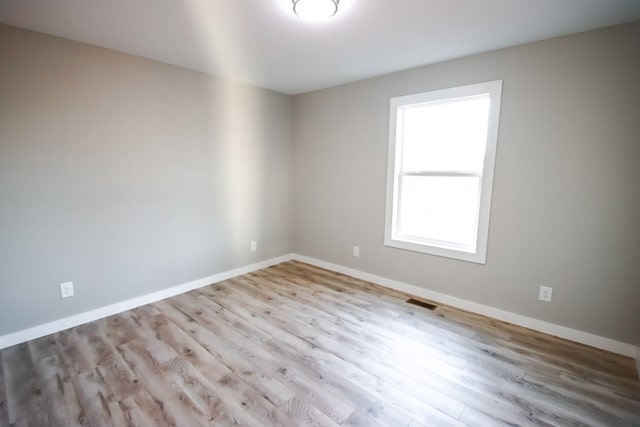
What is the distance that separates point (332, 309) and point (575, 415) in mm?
1792

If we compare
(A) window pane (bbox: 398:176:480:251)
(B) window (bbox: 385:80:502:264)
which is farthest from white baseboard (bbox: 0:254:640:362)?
(A) window pane (bbox: 398:176:480:251)

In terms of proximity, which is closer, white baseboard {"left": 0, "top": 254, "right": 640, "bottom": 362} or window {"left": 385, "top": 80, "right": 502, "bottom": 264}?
white baseboard {"left": 0, "top": 254, "right": 640, "bottom": 362}

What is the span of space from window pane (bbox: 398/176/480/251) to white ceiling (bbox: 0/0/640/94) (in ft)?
3.82

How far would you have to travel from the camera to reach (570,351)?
85.7 inches

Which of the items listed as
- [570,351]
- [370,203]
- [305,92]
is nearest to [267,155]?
[305,92]

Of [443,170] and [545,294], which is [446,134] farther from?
[545,294]

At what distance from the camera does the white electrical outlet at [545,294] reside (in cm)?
238

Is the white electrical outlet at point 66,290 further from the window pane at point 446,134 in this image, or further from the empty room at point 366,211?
the window pane at point 446,134

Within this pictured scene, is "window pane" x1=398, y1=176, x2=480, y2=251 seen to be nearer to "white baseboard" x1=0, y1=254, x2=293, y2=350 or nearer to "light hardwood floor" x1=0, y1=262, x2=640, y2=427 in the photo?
"light hardwood floor" x1=0, y1=262, x2=640, y2=427

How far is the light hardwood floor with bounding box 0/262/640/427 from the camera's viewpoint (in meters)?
Result: 1.60

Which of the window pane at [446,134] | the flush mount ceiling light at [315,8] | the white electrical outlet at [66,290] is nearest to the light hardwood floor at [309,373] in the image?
the white electrical outlet at [66,290]

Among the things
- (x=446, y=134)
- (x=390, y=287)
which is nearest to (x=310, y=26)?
(x=446, y=134)

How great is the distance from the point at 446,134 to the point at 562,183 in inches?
40.8

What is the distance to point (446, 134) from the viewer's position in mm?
2861
